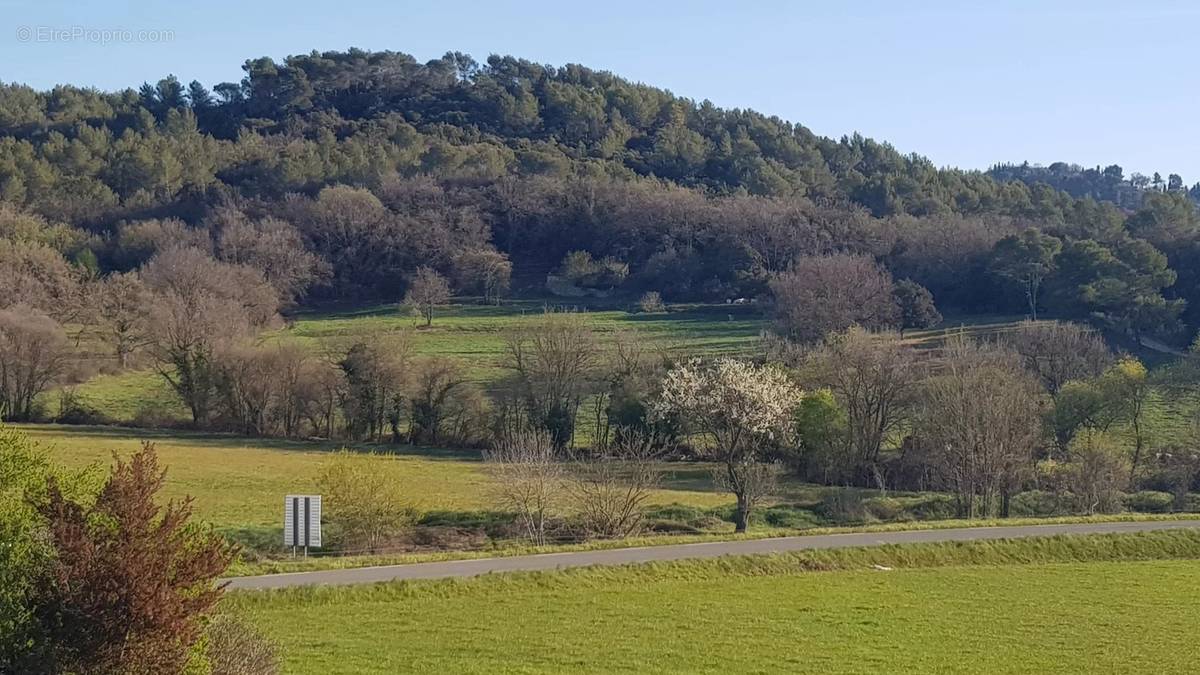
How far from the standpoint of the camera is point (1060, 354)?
57.4 m

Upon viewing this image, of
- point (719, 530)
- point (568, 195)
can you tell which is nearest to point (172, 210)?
point (568, 195)

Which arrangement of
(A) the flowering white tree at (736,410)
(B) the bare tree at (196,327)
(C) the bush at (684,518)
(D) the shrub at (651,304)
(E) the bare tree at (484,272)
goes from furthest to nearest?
(E) the bare tree at (484,272) < (D) the shrub at (651,304) < (B) the bare tree at (196,327) < (A) the flowering white tree at (736,410) < (C) the bush at (684,518)

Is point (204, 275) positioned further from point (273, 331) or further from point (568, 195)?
point (568, 195)

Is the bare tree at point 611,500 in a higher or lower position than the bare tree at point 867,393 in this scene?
lower

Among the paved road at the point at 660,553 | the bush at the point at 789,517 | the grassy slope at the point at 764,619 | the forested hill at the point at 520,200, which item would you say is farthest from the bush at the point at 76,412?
the grassy slope at the point at 764,619

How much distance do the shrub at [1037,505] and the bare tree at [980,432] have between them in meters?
0.52

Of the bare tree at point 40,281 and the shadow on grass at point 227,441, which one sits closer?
the shadow on grass at point 227,441

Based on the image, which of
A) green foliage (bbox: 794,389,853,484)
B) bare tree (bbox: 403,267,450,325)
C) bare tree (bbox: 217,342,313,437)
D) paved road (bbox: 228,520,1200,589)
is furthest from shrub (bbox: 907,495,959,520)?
bare tree (bbox: 403,267,450,325)

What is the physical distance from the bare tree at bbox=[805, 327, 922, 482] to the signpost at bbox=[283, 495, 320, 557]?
2715 centimetres

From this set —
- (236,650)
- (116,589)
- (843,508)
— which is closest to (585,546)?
(843,508)

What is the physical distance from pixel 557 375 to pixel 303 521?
29.4 m

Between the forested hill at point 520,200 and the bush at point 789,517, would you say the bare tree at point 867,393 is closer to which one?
the bush at point 789,517

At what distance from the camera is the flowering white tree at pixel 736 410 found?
3662 cm

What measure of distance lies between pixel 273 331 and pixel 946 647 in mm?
60514
